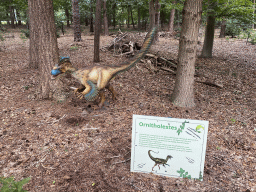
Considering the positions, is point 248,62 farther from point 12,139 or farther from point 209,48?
point 12,139

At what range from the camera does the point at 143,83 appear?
647 cm

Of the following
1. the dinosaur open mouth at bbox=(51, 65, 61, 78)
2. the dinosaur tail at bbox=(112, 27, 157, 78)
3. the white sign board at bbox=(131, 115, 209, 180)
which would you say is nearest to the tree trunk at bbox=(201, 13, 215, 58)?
the dinosaur tail at bbox=(112, 27, 157, 78)

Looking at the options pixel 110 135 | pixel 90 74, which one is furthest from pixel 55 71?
pixel 110 135

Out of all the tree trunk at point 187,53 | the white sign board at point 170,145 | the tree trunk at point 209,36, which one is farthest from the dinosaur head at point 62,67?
the tree trunk at point 209,36

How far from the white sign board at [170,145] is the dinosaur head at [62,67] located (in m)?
2.22

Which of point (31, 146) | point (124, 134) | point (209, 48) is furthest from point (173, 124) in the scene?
point (209, 48)

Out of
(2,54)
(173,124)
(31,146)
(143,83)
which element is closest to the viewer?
(173,124)

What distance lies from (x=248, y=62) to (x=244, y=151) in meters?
7.44

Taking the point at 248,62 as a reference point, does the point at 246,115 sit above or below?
below

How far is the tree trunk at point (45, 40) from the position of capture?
14.0 feet

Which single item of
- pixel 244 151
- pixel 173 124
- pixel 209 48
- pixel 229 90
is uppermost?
pixel 209 48

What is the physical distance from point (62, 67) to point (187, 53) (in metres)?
2.98

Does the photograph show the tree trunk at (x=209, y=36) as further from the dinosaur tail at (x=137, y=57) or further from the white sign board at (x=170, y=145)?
the white sign board at (x=170, y=145)

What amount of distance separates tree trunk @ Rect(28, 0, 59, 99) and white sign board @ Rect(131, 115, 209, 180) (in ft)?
10.5
